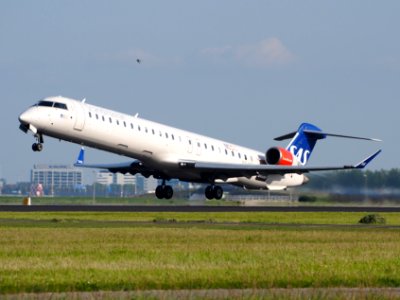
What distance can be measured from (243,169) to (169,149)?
5255 millimetres

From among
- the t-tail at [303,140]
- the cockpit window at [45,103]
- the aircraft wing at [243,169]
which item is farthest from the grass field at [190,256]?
the t-tail at [303,140]

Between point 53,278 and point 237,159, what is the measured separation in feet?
137

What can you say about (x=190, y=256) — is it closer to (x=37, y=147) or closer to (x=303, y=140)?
(x=37, y=147)

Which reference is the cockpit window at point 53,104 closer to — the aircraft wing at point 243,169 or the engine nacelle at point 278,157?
the aircraft wing at point 243,169

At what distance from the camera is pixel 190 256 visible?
2592 cm

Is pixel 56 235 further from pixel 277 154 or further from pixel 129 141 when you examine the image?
pixel 277 154

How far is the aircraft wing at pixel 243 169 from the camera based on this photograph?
57.5 meters

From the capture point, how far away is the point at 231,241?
104 ft

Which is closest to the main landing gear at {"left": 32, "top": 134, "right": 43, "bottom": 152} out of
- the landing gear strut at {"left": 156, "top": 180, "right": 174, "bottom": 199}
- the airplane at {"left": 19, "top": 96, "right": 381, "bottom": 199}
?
the airplane at {"left": 19, "top": 96, "right": 381, "bottom": 199}

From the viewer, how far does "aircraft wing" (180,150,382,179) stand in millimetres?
57469

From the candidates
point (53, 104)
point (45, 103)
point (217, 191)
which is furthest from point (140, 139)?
point (217, 191)

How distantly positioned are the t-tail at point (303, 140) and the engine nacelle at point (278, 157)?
2.00 meters

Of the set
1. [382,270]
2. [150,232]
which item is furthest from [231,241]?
[382,270]

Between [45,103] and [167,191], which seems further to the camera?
[167,191]
